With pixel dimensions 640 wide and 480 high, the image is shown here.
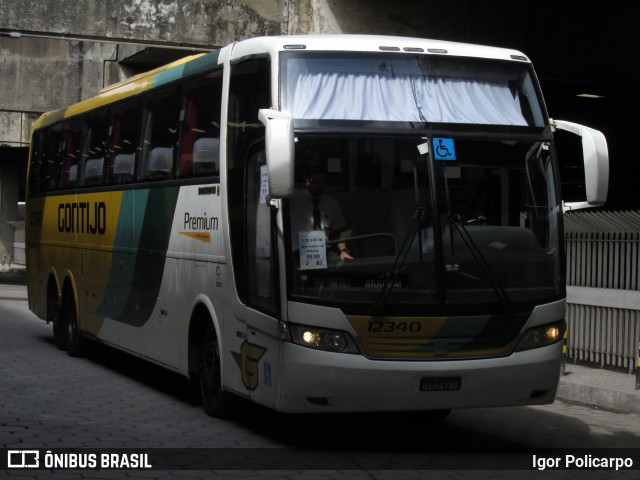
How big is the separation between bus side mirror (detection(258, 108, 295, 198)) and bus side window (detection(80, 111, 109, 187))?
625 centimetres

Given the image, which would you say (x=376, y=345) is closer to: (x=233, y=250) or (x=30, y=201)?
(x=233, y=250)

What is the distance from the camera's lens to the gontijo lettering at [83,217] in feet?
45.3

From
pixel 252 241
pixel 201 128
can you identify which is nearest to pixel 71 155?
pixel 201 128

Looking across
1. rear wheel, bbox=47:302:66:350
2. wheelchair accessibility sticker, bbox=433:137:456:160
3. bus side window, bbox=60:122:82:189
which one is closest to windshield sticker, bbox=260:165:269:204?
wheelchair accessibility sticker, bbox=433:137:456:160

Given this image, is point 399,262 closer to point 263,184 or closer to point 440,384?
point 440,384

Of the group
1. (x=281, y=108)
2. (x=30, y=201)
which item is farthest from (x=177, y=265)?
(x=30, y=201)

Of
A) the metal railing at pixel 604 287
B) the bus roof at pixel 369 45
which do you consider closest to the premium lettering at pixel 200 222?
the bus roof at pixel 369 45

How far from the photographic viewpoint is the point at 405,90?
29.1 feet

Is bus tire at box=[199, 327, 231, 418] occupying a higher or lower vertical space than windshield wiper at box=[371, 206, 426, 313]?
lower

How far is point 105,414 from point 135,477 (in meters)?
2.85

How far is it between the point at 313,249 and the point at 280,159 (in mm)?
794

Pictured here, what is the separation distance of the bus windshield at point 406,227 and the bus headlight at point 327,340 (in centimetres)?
22

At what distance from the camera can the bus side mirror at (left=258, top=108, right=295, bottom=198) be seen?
7.89 metres

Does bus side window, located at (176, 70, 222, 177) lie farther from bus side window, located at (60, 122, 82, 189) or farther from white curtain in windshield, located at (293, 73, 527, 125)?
bus side window, located at (60, 122, 82, 189)
